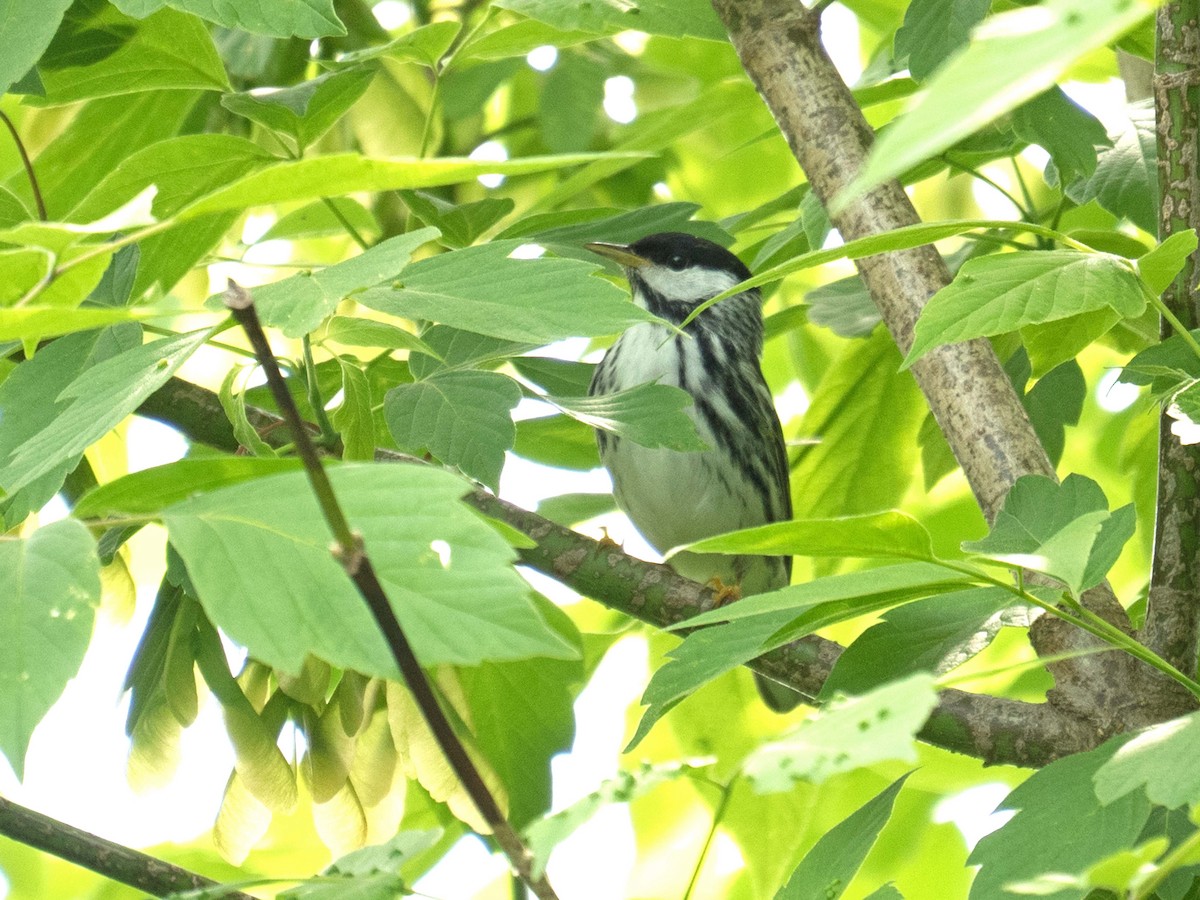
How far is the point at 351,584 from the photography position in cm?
71

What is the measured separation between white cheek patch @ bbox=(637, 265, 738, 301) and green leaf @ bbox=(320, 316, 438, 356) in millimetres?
2583

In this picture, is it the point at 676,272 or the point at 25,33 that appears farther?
the point at 676,272

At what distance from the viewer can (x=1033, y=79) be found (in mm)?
452

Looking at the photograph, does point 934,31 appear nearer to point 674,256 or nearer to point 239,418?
point 239,418

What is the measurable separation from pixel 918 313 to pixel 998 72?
129cm

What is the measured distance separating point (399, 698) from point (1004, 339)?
3.04 ft

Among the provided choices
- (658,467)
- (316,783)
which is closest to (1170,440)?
(316,783)

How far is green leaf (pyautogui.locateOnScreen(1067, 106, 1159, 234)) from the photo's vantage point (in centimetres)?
167

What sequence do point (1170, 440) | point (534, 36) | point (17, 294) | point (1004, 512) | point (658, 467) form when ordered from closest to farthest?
point (17, 294)
point (1004, 512)
point (1170, 440)
point (534, 36)
point (658, 467)

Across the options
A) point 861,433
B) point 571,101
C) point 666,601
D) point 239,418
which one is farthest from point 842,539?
point 571,101

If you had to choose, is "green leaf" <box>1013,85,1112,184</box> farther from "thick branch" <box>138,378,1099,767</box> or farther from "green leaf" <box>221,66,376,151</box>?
"green leaf" <box>221,66,376,151</box>

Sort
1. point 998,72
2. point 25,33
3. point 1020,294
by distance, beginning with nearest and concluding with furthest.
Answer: point 998,72 → point 1020,294 → point 25,33

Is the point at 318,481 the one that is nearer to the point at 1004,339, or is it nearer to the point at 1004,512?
the point at 1004,512

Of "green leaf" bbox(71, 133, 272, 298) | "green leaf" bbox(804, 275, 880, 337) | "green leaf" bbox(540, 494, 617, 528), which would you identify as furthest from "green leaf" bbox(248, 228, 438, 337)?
"green leaf" bbox(540, 494, 617, 528)
